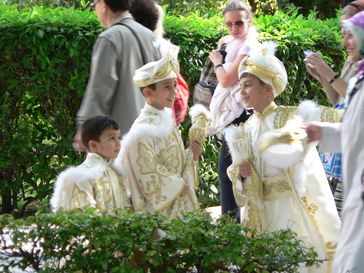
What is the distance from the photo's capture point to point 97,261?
4504 millimetres

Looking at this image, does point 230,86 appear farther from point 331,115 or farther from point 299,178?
point 331,115

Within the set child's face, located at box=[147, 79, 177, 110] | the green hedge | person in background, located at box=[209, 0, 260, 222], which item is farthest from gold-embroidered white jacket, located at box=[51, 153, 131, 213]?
the green hedge

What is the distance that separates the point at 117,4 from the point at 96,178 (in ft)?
Answer: 3.75

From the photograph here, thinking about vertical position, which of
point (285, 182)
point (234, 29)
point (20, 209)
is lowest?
point (20, 209)

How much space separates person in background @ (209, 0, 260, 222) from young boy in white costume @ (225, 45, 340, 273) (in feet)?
3.70

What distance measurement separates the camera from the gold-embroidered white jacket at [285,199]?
6.46 m

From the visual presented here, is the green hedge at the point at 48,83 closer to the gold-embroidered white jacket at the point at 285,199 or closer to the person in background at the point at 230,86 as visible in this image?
the person in background at the point at 230,86

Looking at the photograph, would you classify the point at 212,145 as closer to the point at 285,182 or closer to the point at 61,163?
the point at 61,163

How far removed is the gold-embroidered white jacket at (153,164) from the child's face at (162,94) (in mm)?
44

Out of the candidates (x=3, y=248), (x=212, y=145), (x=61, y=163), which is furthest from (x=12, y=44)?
(x=3, y=248)

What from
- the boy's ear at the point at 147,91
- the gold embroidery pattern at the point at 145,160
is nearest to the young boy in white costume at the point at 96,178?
the gold embroidery pattern at the point at 145,160

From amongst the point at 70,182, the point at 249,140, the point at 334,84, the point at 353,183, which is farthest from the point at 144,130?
the point at 353,183

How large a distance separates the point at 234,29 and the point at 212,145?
225cm

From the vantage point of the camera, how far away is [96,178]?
615 cm
